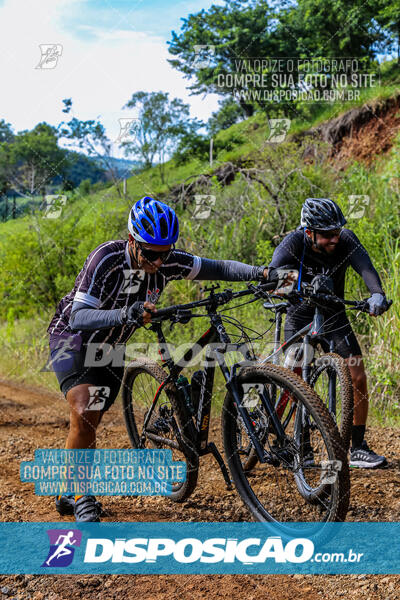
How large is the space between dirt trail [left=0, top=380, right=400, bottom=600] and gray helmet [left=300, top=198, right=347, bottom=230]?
192cm

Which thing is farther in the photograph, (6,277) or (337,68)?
(337,68)

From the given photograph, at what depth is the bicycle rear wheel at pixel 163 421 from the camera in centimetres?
380

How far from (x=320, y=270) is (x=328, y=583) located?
2396mm

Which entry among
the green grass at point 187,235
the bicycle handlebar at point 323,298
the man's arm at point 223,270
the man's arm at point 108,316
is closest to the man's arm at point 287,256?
the man's arm at point 223,270

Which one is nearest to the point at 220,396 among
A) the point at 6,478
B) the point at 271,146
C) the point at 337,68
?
the point at 6,478

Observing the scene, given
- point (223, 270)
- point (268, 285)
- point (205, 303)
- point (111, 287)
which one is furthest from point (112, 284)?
point (268, 285)

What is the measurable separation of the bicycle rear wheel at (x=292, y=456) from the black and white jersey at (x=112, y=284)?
0.89 meters

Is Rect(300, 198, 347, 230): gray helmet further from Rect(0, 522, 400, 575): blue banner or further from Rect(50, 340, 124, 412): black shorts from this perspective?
Rect(0, 522, 400, 575): blue banner

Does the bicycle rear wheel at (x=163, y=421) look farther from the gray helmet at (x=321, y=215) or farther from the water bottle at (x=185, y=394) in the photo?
the gray helmet at (x=321, y=215)

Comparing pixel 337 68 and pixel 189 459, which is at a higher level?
pixel 337 68

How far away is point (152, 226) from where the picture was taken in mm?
3471

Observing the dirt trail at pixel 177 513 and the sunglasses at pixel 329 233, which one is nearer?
the dirt trail at pixel 177 513

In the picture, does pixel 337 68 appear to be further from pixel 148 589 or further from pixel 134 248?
pixel 148 589

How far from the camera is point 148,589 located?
288cm
